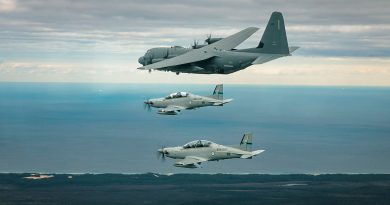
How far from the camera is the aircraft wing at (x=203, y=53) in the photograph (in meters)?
93.9

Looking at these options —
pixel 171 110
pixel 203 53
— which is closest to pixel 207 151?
pixel 171 110

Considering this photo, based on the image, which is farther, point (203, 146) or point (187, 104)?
point (187, 104)

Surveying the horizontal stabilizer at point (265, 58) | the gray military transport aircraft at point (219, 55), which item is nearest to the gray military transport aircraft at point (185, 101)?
the gray military transport aircraft at point (219, 55)

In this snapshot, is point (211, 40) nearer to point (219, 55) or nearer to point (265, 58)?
point (219, 55)

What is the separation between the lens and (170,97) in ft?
322

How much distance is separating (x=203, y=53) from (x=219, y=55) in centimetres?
299

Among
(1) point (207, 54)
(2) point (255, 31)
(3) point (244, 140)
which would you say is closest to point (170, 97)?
(1) point (207, 54)

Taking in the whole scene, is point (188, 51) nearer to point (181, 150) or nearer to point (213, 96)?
point (213, 96)

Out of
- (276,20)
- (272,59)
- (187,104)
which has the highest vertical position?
(276,20)

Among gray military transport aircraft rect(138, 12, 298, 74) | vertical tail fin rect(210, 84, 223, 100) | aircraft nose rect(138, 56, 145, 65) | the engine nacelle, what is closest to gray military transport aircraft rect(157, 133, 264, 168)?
vertical tail fin rect(210, 84, 223, 100)

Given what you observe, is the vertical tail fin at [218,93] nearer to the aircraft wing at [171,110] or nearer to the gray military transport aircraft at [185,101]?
the gray military transport aircraft at [185,101]

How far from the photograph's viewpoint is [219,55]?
95188 mm

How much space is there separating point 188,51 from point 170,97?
32.8ft

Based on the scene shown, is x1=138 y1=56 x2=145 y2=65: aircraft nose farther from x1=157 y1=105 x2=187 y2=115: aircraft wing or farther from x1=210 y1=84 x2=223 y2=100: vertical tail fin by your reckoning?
x1=210 y1=84 x2=223 y2=100: vertical tail fin
